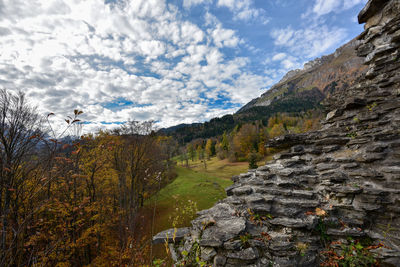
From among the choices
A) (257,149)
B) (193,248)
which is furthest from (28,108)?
(257,149)

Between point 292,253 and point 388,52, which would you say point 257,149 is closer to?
point 388,52

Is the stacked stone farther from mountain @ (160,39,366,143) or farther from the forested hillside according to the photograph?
mountain @ (160,39,366,143)

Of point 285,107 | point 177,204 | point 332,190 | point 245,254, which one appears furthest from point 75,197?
point 285,107

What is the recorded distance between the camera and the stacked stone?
14.2 ft

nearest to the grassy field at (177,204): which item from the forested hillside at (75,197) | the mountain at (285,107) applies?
the forested hillside at (75,197)

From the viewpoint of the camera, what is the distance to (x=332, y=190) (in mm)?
5160

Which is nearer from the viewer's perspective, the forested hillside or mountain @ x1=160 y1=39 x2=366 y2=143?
the forested hillside

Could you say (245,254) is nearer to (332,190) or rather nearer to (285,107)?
(332,190)

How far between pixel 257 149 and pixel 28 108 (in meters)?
50.9

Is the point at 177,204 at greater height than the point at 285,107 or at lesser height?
lesser

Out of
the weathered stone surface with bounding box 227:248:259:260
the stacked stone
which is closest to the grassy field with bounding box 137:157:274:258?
the stacked stone

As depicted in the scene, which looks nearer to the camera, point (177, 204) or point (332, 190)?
point (332, 190)

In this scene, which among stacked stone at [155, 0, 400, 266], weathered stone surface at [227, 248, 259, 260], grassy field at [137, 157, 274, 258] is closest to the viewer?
weathered stone surface at [227, 248, 259, 260]

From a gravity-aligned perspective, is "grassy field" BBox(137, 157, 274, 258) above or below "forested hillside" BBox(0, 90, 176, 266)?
below
